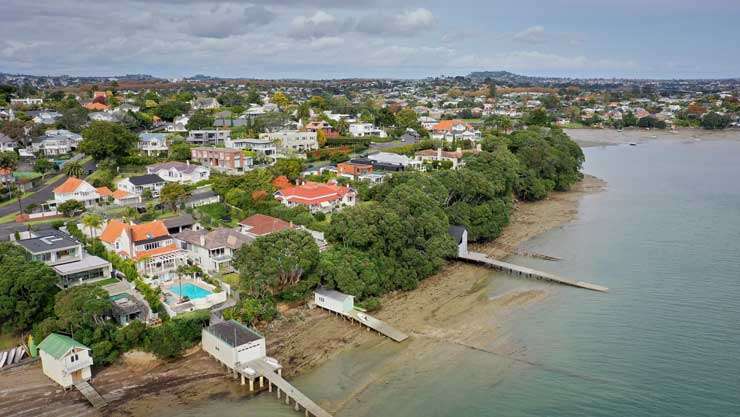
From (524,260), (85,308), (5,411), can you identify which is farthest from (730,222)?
(5,411)

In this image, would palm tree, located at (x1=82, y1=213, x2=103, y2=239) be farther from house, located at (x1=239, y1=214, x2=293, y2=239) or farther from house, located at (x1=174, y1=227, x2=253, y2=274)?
house, located at (x1=239, y1=214, x2=293, y2=239)

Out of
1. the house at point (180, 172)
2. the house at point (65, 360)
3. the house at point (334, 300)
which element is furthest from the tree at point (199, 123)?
the house at point (65, 360)

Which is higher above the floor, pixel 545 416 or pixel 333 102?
pixel 333 102

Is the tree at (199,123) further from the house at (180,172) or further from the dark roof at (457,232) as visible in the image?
the dark roof at (457,232)

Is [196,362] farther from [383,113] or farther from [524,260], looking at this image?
[383,113]

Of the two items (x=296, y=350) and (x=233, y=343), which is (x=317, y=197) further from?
(x=233, y=343)

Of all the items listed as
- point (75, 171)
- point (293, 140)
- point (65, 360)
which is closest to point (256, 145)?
point (293, 140)

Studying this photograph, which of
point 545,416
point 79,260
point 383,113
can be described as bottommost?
point 545,416
